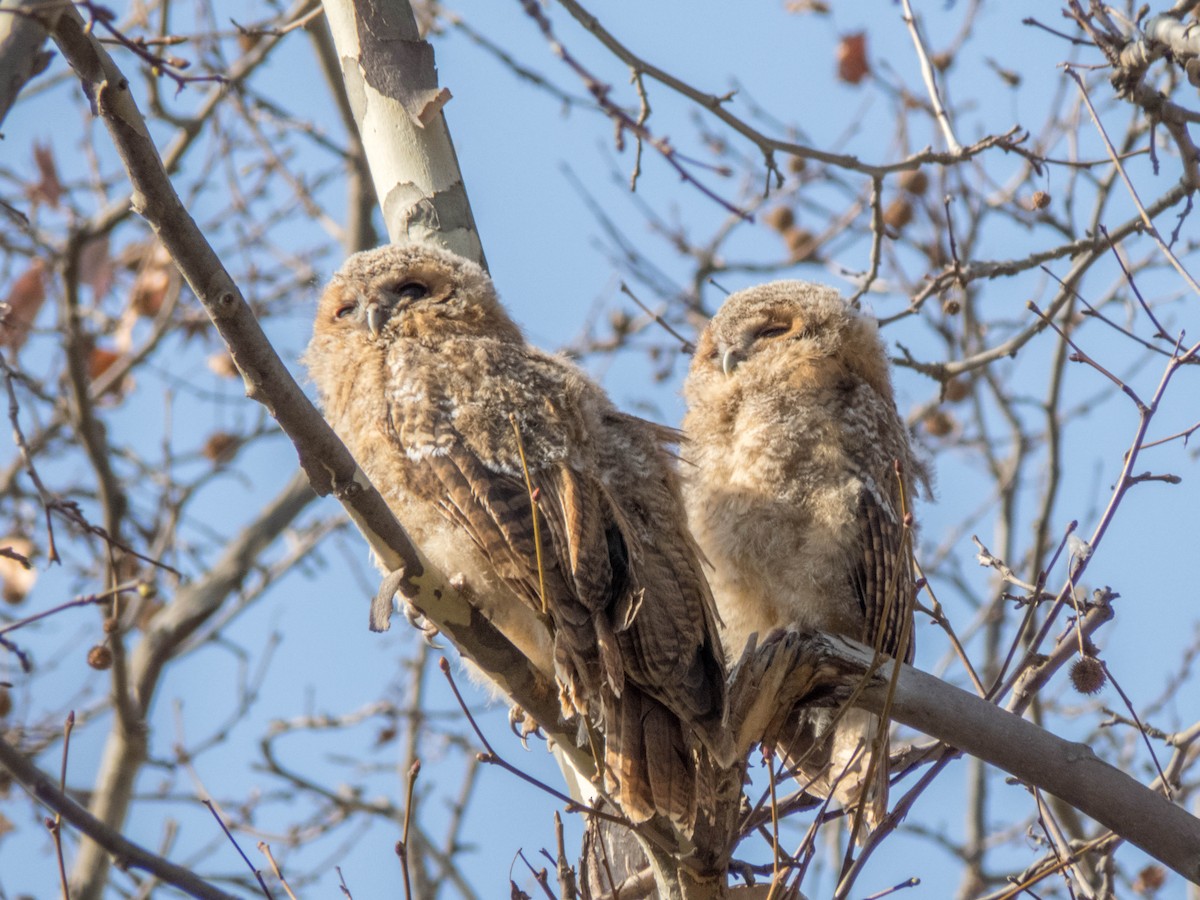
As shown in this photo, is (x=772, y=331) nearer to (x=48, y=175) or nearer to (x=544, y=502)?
(x=544, y=502)

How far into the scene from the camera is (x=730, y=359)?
4.25m

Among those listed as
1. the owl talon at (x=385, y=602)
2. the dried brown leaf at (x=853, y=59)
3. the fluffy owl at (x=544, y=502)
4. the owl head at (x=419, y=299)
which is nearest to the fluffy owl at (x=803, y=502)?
the fluffy owl at (x=544, y=502)

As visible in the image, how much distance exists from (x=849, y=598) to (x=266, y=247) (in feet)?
17.8

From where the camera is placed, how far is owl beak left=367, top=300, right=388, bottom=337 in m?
3.65

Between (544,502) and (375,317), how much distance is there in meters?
0.93

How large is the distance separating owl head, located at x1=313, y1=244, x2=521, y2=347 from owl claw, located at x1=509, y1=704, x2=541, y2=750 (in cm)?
100

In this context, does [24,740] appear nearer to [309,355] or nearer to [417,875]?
[417,875]

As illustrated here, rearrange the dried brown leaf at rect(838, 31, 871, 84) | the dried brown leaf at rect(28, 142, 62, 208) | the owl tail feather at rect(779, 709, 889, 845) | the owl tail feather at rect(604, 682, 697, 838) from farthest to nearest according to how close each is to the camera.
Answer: the dried brown leaf at rect(838, 31, 871, 84)
the dried brown leaf at rect(28, 142, 62, 208)
the owl tail feather at rect(779, 709, 889, 845)
the owl tail feather at rect(604, 682, 697, 838)

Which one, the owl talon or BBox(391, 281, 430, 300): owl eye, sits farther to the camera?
BBox(391, 281, 430, 300): owl eye

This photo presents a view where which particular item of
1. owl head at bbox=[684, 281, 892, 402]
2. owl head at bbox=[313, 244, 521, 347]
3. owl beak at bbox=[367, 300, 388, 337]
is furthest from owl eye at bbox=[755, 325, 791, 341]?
owl beak at bbox=[367, 300, 388, 337]

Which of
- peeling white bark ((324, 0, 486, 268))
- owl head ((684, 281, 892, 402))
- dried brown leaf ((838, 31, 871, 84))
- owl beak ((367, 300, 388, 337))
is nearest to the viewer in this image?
owl beak ((367, 300, 388, 337))

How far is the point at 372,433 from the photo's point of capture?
3299mm

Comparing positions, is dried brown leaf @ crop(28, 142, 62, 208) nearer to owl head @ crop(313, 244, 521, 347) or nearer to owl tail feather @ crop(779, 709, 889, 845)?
owl head @ crop(313, 244, 521, 347)

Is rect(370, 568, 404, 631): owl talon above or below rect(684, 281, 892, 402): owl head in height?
below
